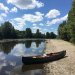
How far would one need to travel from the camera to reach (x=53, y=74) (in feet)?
76.2

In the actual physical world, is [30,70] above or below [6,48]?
above

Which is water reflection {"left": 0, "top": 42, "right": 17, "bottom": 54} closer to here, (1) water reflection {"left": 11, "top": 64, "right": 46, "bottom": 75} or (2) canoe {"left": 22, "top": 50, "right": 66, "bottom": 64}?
(2) canoe {"left": 22, "top": 50, "right": 66, "bottom": 64}

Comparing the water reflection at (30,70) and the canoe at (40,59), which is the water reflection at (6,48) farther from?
the water reflection at (30,70)

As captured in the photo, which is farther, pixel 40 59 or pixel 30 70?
pixel 40 59

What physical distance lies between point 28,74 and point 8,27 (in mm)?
135374

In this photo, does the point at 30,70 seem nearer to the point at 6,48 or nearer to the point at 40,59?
the point at 40,59

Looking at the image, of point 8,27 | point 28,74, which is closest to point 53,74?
point 28,74

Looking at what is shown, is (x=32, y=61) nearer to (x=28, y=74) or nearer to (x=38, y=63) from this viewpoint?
(x=38, y=63)

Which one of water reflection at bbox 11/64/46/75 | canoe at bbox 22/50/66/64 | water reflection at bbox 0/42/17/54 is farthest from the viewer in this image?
water reflection at bbox 0/42/17/54

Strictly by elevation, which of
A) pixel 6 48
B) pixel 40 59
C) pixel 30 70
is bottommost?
pixel 6 48

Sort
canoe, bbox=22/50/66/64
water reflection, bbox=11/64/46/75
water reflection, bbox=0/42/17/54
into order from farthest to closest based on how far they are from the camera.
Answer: water reflection, bbox=0/42/17/54 → canoe, bbox=22/50/66/64 → water reflection, bbox=11/64/46/75

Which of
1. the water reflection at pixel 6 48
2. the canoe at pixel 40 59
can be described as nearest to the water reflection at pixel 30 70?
the canoe at pixel 40 59

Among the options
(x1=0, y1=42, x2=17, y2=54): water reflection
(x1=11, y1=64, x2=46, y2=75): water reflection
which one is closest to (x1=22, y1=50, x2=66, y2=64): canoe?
(x1=11, y1=64, x2=46, y2=75): water reflection

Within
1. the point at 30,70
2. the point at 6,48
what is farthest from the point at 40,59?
the point at 6,48
